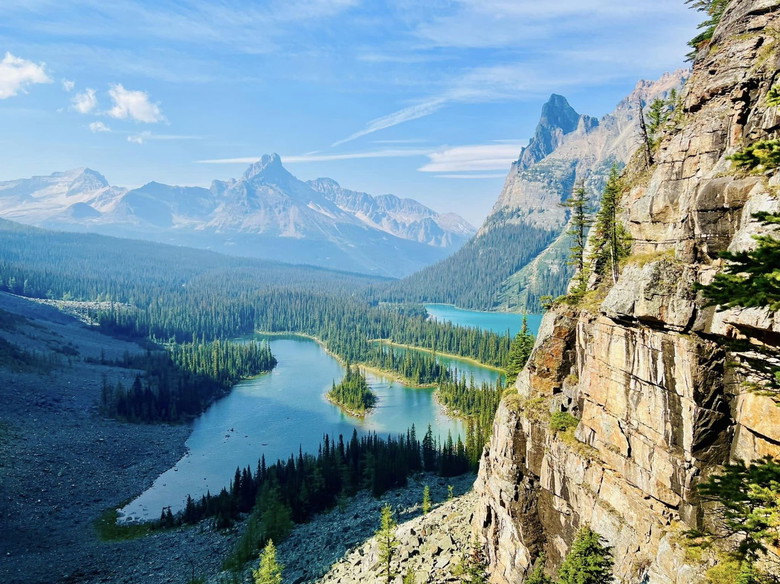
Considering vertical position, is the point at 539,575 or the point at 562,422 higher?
the point at 562,422

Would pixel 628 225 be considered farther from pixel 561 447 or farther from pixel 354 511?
pixel 354 511

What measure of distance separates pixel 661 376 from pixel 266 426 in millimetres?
122484

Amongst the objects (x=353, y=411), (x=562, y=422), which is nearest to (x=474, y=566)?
(x=562, y=422)

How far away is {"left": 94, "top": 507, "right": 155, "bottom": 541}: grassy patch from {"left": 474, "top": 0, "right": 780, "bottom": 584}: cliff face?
6344 cm

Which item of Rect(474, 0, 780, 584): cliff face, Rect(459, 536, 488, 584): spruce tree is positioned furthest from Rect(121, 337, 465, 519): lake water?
Rect(474, 0, 780, 584): cliff face

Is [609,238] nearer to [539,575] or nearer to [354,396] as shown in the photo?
[539,575]

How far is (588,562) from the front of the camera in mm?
32938

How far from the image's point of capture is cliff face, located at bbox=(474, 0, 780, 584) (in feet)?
91.5

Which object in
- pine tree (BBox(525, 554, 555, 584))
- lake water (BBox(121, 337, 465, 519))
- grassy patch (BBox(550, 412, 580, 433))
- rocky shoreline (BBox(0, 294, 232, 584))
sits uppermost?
grassy patch (BBox(550, 412, 580, 433))

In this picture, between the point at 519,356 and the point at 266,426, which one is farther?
the point at 266,426

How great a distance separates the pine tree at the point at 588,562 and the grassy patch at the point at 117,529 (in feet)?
242

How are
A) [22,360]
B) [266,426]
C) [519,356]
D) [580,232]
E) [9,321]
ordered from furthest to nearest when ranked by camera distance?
[9,321] → [22,360] → [266,426] → [519,356] → [580,232]

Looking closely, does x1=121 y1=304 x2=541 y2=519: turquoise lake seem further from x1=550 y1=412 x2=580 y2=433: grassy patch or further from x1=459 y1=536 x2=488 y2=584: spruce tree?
x1=550 y1=412 x2=580 y2=433: grassy patch

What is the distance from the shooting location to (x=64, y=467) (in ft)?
328
